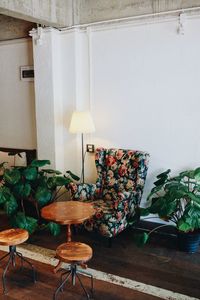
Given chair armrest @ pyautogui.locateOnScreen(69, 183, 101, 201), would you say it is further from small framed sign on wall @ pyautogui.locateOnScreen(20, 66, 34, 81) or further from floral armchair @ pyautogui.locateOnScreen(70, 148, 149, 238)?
small framed sign on wall @ pyautogui.locateOnScreen(20, 66, 34, 81)

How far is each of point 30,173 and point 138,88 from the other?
1741mm

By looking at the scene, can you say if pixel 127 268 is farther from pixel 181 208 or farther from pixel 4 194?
pixel 4 194

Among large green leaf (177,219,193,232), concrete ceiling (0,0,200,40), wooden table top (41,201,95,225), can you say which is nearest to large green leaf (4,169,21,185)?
wooden table top (41,201,95,225)

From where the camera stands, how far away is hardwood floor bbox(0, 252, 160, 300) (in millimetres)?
2830

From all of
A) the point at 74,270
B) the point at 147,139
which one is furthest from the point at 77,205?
the point at 147,139

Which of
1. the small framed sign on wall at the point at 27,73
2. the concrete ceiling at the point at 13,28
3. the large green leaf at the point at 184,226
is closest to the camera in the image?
the large green leaf at the point at 184,226

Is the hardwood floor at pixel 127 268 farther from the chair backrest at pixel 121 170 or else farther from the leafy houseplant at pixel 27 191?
the chair backrest at pixel 121 170

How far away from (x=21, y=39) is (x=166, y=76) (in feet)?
7.57

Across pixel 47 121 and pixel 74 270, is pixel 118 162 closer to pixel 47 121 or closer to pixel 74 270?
pixel 47 121

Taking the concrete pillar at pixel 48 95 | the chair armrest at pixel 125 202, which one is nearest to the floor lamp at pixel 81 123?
the concrete pillar at pixel 48 95

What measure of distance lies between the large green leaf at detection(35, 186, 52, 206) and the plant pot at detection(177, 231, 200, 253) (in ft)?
5.36

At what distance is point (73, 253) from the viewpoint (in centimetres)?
271

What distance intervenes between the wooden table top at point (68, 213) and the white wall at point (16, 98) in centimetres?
195

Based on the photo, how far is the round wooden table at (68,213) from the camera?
117 inches
